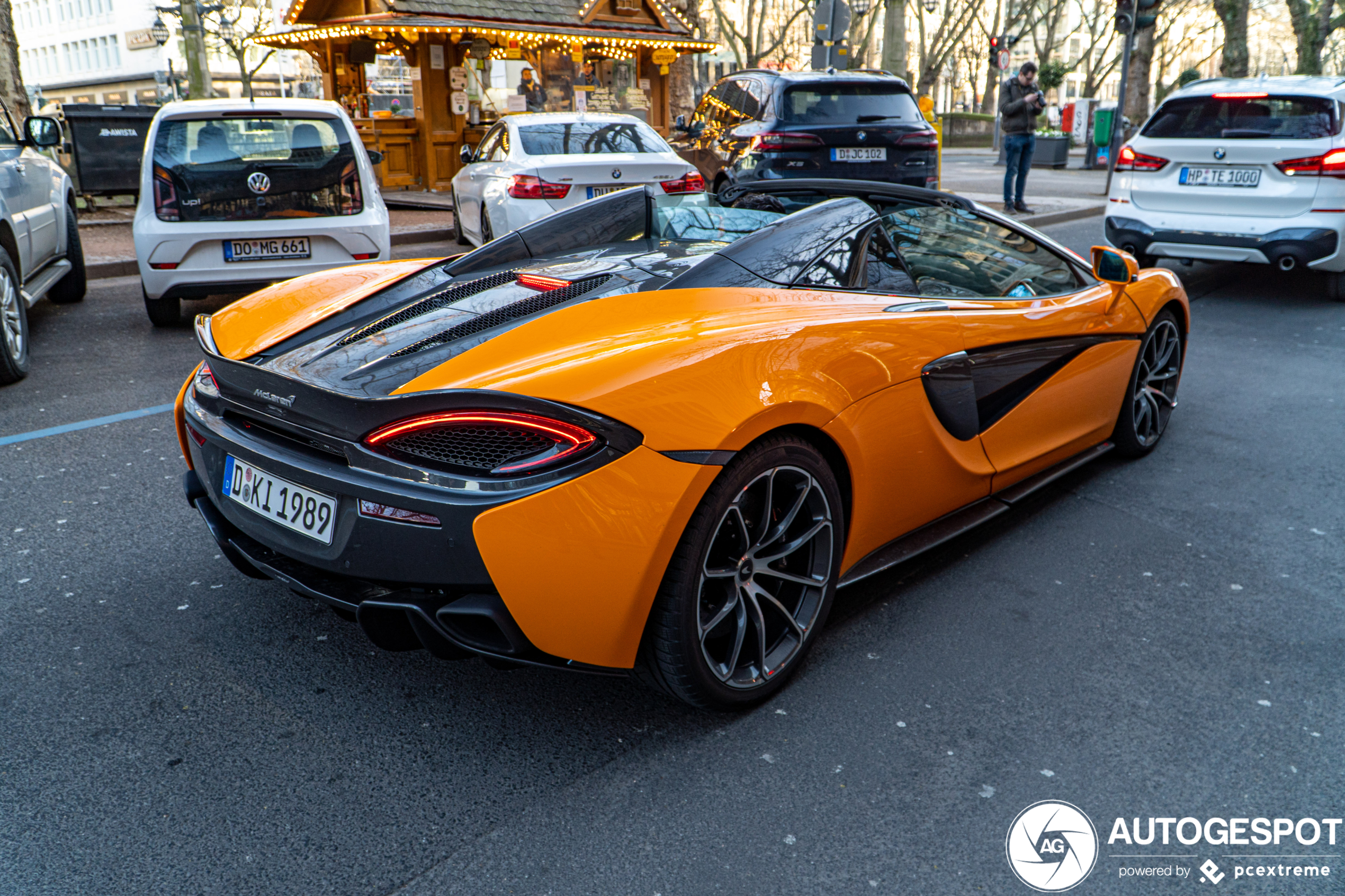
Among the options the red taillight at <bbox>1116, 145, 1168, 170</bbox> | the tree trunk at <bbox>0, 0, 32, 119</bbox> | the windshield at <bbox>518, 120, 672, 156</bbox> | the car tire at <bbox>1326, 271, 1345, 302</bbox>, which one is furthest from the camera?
the tree trunk at <bbox>0, 0, 32, 119</bbox>

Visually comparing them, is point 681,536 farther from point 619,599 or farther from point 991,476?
point 991,476

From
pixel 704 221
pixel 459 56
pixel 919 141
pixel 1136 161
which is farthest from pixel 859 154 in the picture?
pixel 459 56

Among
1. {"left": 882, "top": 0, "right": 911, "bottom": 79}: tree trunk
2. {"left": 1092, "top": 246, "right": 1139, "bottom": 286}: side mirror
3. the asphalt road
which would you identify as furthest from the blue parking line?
{"left": 882, "top": 0, "right": 911, "bottom": 79}: tree trunk

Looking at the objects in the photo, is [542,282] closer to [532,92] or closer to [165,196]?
[165,196]

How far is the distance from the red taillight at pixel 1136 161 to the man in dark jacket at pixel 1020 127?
4.87 meters

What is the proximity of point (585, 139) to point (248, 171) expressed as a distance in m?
3.98

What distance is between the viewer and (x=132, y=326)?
295 inches

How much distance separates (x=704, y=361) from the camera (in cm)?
239

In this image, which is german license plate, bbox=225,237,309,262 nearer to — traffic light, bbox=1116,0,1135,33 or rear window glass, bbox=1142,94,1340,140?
rear window glass, bbox=1142,94,1340,140

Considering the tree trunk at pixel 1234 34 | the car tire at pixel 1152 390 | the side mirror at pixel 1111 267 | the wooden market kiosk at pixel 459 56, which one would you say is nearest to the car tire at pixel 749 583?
the side mirror at pixel 1111 267

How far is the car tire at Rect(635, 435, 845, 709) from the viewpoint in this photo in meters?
2.36

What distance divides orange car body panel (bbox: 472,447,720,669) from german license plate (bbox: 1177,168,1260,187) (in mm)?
7304

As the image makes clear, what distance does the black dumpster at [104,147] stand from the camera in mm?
15523

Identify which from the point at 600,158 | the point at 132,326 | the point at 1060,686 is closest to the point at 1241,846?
the point at 1060,686
